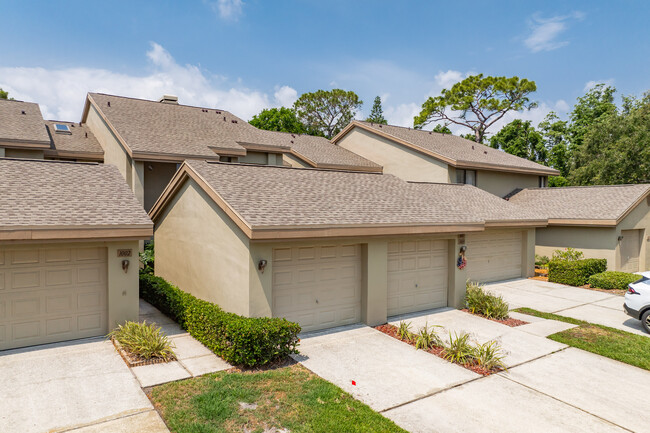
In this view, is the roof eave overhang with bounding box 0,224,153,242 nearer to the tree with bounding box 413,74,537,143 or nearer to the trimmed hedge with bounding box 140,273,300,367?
the trimmed hedge with bounding box 140,273,300,367

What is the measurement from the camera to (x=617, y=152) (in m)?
32.4

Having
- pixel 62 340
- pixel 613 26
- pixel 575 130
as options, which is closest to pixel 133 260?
pixel 62 340

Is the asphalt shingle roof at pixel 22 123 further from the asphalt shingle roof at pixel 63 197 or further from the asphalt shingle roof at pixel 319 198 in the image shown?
the asphalt shingle roof at pixel 319 198

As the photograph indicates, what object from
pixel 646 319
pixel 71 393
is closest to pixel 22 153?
pixel 71 393

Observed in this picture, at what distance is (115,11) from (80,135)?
7385mm

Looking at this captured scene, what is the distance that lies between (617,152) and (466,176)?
1914cm

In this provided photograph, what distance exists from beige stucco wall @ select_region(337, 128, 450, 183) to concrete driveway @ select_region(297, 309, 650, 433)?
13.7 metres

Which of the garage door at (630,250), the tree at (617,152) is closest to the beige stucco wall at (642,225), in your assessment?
the garage door at (630,250)

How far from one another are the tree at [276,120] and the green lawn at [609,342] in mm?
38743

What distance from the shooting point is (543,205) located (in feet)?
70.0

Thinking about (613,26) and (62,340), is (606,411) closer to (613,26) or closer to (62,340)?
(62,340)

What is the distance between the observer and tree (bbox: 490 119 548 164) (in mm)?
44312

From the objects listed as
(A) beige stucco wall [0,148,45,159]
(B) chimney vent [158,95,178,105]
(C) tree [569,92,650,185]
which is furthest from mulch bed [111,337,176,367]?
(C) tree [569,92,650,185]

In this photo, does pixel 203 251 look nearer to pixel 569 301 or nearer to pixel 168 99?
pixel 569 301
